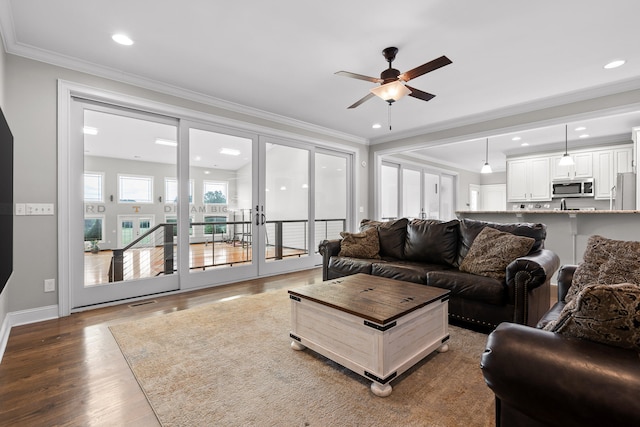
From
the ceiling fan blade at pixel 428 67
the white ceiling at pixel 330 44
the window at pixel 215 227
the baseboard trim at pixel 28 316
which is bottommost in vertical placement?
the baseboard trim at pixel 28 316

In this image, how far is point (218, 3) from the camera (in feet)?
7.32

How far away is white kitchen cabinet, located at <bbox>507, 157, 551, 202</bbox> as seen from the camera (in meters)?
7.00

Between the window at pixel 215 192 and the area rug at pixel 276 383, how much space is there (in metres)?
1.92

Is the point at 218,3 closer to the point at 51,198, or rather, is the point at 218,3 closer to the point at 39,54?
the point at 39,54

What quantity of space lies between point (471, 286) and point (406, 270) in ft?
2.12

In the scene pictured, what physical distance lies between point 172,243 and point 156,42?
7.45 feet

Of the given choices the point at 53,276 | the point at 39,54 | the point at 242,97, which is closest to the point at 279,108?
the point at 242,97

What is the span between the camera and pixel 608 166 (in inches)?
242

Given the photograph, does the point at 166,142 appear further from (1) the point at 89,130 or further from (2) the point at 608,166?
(2) the point at 608,166

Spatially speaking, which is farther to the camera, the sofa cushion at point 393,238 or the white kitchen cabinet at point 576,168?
the white kitchen cabinet at point 576,168

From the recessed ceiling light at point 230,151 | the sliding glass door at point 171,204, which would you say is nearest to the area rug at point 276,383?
the sliding glass door at point 171,204

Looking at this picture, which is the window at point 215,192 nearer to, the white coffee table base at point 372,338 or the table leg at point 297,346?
the white coffee table base at point 372,338

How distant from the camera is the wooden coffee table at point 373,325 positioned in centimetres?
174

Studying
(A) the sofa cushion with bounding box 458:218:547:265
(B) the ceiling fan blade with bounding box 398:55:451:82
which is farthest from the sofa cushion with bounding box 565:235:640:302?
(B) the ceiling fan blade with bounding box 398:55:451:82
